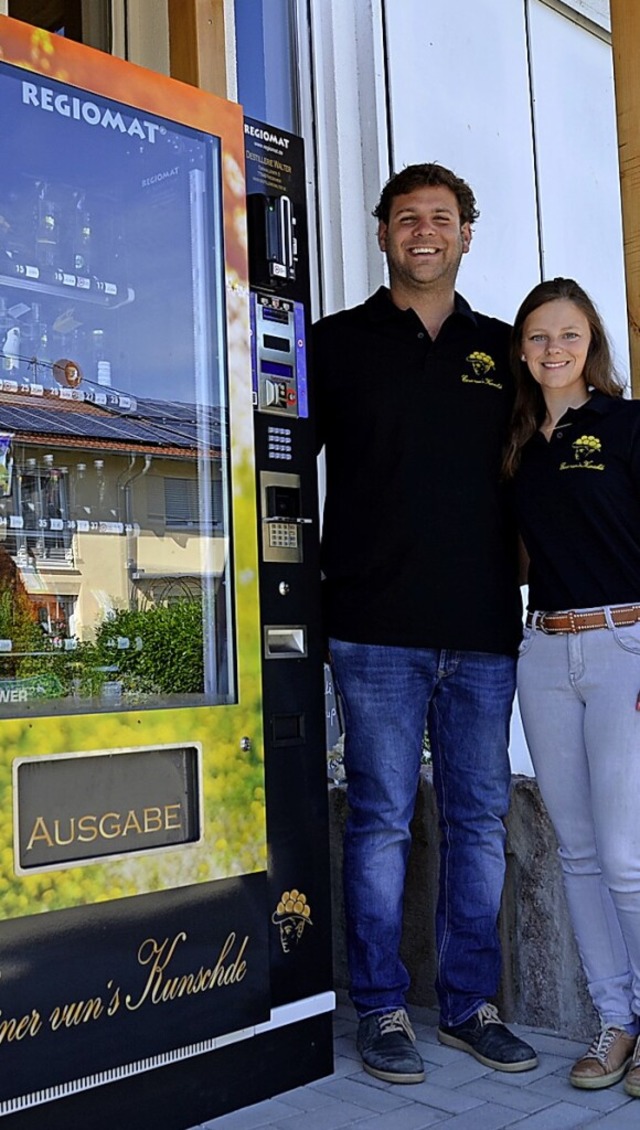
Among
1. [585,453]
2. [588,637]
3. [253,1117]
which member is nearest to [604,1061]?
[253,1117]

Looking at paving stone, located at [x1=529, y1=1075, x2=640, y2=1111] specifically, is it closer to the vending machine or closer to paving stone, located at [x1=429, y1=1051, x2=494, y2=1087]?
paving stone, located at [x1=429, y1=1051, x2=494, y2=1087]

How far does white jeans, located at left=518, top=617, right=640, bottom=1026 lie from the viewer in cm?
227

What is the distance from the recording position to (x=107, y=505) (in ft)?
7.43

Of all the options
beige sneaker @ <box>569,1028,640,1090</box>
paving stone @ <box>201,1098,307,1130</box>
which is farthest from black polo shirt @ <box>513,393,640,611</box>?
paving stone @ <box>201,1098,307,1130</box>

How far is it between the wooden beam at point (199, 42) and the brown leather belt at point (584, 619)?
6.13 feet

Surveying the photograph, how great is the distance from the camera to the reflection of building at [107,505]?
84.6 inches

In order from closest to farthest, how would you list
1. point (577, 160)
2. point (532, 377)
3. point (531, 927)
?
point (532, 377)
point (531, 927)
point (577, 160)

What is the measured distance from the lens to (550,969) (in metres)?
2.71

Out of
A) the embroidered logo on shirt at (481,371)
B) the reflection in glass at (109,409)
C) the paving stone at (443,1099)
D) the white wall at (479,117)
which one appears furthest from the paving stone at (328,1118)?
the white wall at (479,117)

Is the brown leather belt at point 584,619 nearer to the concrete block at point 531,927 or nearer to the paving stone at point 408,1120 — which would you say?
the concrete block at point 531,927

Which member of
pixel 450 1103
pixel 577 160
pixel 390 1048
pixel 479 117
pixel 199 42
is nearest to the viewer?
pixel 450 1103

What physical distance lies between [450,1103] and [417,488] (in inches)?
49.0

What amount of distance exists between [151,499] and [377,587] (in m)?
0.53

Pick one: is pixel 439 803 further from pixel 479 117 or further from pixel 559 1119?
pixel 479 117
